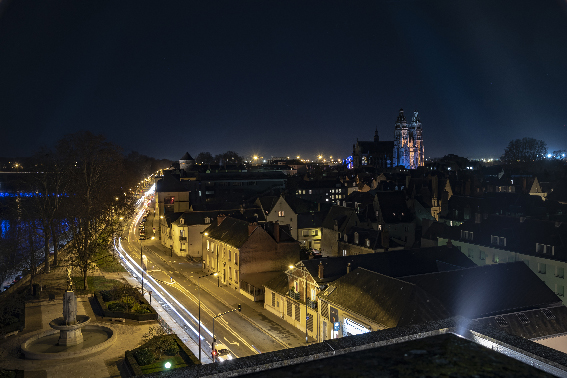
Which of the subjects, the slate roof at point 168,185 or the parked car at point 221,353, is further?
the slate roof at point 168,185

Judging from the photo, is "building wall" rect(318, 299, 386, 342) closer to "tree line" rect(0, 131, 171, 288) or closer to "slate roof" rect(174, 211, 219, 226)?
"tree line" rect(0, 131, 171, 288)

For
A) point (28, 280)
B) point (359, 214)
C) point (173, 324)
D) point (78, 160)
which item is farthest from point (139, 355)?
point (359, 214)

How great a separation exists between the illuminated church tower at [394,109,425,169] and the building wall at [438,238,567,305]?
487 ft

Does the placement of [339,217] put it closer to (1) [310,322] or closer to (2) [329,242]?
(2) [329,242]

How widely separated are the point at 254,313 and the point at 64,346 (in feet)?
53.3

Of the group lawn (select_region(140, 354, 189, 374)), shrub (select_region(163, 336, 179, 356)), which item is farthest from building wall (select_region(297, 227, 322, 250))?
lawn (select_region(140, 354, 189, 374))

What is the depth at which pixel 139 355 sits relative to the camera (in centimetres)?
2792

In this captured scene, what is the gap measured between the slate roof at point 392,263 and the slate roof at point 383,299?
313 cm

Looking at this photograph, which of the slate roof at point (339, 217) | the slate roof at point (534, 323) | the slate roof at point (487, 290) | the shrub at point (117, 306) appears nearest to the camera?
the slate roof at point (534, 323)

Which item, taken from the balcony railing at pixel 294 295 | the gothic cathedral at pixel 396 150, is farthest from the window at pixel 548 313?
the gothic cathedral at pixel 396 150

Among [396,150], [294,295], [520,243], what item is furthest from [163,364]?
[396,150]

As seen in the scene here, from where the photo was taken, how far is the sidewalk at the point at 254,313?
35969mm

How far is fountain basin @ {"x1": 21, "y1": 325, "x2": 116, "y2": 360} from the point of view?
1129 inches

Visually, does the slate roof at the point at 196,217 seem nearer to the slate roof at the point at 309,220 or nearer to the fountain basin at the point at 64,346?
the slate roof at the point at 309,220
